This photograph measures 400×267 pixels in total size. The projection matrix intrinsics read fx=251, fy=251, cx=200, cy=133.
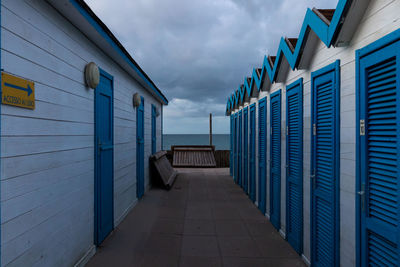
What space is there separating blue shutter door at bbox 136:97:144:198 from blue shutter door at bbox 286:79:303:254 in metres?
3.97

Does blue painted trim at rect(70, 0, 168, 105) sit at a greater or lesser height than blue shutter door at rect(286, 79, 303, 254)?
greater

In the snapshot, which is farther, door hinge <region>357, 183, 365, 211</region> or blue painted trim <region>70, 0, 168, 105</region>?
blue painted trim <region>70, 0, 168, 105</region>

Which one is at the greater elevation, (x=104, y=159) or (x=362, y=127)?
(x=362, y=127)

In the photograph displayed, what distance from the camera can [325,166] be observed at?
2.87 metres

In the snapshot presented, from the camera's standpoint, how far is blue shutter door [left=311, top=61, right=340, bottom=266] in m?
2.63

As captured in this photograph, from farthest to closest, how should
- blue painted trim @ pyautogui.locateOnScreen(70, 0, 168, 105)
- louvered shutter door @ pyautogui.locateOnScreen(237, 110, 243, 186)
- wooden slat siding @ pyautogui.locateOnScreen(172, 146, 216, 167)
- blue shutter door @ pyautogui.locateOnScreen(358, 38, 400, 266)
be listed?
wooden slat siding @ pyautogui.locateOnScreen(172, 146, 216, 167) → louvered shutter door @ pyautogui.locateOnScreen(237, 110, 243, 186) → blue painted trim @ pyautogui.locateOnScreen(70, 0, 168, 105) → blue shutter door @ pyautogui.locateOnScreen(358, 38, 400, 266)

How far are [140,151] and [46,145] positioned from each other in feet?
15.0

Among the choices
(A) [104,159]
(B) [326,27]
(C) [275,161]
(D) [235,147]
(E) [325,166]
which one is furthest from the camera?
(D) [235,147]

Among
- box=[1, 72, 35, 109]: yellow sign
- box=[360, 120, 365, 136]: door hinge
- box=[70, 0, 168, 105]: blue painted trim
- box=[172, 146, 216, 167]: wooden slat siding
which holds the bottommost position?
box=[172, 146, 216, 167]: wooden slat siding

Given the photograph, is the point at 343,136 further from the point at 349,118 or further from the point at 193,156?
the point at 193,156

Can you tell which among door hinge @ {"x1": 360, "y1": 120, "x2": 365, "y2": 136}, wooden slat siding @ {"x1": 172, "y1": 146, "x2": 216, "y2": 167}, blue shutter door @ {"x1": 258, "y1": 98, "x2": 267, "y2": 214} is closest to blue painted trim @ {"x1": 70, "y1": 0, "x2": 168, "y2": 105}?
blue shutter door @ {"x1": 258, "y1": 98, "x2": 267, "y2": 214}

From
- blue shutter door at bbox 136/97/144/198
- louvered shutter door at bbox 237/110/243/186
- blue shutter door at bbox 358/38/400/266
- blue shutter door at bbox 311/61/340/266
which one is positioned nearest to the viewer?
blue shutter door at bbox 358/38/400/266

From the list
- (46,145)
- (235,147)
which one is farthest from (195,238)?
(235,147)

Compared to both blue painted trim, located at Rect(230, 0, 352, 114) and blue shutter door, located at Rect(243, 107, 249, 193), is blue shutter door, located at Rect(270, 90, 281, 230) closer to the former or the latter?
blue painted trim, located at Rect(230, 0, 352, 114)
